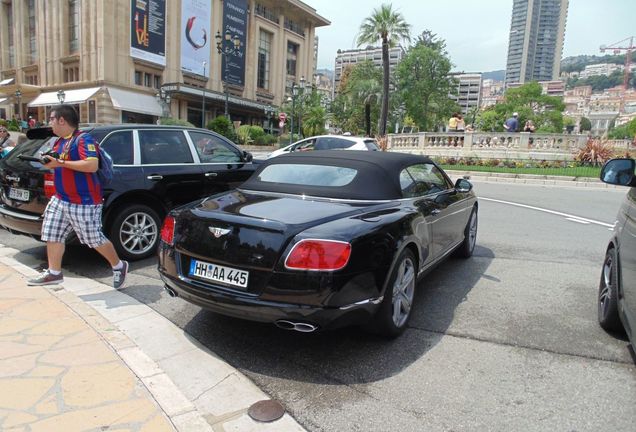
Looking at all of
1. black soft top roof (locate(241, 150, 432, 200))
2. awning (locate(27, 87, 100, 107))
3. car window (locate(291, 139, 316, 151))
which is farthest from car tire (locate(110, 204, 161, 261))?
awning (locate(27, 87, 100, 107))

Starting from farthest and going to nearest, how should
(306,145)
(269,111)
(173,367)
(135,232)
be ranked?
(269,111) < (306,145) < (135,232) < (173,367)

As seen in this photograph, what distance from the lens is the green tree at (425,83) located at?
6378 centimetres

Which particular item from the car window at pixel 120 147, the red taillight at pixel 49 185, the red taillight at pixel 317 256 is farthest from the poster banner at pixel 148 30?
the red taillight at pixel 317 256

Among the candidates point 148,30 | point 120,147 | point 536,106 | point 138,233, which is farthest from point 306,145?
point 536,106

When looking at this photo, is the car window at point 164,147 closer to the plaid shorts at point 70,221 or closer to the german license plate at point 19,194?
the german license plate at point 19,194

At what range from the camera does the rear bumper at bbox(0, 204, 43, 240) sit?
16.8ft

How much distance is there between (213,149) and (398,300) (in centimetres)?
406

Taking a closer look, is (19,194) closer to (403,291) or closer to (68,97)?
(403,291)

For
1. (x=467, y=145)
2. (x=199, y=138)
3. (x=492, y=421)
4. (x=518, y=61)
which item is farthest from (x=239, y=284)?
(x=518, y=61)

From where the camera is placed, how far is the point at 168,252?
362 centimetres

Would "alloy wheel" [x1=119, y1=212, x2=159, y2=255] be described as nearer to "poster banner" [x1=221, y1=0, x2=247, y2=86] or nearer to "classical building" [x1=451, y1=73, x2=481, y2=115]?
"poster banner" [x1=221, y1=0, x2=247, y2=86]

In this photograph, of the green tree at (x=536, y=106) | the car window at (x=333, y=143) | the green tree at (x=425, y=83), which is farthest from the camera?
the green tree at (x=536, y=106)

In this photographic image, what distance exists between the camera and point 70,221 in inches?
172

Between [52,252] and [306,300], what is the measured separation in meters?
2.93
